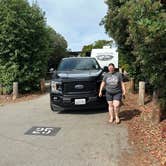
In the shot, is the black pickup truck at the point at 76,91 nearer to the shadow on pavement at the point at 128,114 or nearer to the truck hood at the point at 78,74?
the truck hood at the point at 78,74

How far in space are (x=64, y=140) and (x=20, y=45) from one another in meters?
11.1

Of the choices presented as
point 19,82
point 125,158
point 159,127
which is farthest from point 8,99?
point 125,158

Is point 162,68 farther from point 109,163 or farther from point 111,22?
point 111,22

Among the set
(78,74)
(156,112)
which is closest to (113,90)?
(156,112)

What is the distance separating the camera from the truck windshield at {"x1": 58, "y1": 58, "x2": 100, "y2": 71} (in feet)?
47.3

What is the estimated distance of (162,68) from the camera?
903cm

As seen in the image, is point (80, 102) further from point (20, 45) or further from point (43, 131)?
point (20, 45)

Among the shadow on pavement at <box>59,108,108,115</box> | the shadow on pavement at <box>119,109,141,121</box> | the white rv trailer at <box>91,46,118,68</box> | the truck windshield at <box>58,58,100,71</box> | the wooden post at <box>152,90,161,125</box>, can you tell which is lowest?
the shadow on pavement at <box>59,108,108,115</box>

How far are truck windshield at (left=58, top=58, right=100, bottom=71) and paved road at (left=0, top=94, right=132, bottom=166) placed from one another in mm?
1773


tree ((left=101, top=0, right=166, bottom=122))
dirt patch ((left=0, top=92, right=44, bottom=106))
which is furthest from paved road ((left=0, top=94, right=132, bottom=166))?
dirt patch ((left=0, top=92, right=44, bottom=106))

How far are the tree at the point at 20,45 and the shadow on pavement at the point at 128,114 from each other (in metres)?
8.16

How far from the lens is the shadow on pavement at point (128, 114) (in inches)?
464

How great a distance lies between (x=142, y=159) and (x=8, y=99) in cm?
1183

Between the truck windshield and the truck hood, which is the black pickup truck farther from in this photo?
the truck windshield
